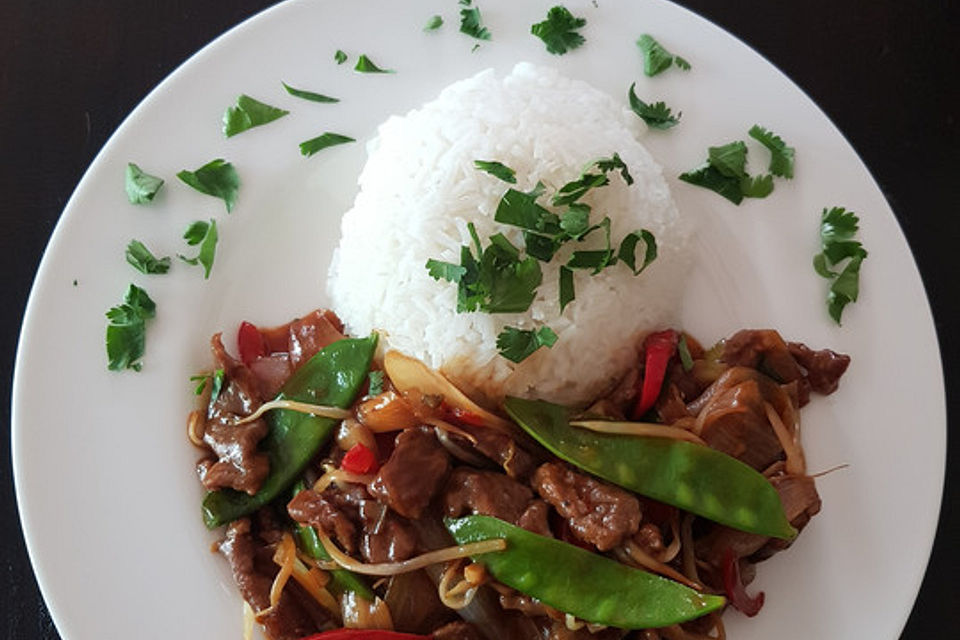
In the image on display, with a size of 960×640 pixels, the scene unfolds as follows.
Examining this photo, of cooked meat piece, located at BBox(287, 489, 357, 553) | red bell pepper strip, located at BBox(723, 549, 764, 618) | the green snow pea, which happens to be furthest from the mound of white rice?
red bell pepper strip, located at BBox(723, 549, 764, 618)

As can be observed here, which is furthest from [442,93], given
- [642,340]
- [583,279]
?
[642,340]

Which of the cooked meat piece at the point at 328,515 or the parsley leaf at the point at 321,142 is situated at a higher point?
the parsley leaf at the point at 321,142

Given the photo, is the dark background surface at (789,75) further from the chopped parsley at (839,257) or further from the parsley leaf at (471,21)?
the parsley leaf at (471,21)

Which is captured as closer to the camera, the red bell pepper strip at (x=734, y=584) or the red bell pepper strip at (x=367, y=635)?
the red bell pepper strip at (x=367, y=635)

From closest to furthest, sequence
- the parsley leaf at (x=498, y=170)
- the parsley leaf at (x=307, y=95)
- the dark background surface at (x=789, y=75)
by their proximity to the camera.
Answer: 1. the parsley leaf at (x=498, y=170)
2. the parsley leaf at (x=307, y=95)
3. the dark background surface at (x=789, y=75)

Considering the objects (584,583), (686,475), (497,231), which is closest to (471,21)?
(497,231)

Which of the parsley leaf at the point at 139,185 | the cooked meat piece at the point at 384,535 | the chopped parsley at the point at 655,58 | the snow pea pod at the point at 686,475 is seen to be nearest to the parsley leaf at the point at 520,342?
the snow pea pod at the point at 686,475
